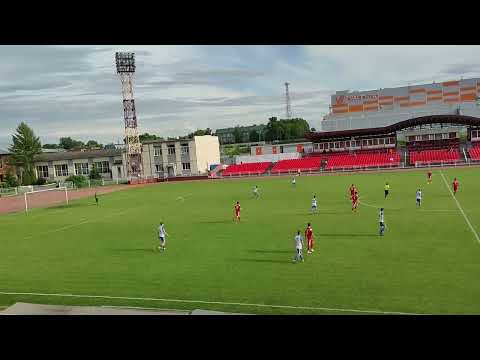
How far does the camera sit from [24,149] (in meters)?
81.4

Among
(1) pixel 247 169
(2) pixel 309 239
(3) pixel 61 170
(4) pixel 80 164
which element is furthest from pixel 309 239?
(3) pixel 61 170

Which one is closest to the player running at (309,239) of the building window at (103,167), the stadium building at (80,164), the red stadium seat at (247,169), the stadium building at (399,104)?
the red stadium seat at (247,169)

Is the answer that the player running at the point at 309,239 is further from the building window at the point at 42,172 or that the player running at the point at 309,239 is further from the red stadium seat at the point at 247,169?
the building window at the point at 42,172

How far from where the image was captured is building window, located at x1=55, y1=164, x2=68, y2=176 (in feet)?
268

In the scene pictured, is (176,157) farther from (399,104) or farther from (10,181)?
(399,104)

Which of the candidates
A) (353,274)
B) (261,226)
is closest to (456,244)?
(353,274)

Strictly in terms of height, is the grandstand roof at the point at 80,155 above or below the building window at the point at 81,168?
above

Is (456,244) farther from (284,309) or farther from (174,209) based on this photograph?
(174,209)

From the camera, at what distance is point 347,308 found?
1241cm

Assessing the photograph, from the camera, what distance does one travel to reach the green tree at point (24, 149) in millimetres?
80500

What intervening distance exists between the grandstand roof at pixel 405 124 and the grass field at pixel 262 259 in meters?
30.6

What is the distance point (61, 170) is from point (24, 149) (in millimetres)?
7442

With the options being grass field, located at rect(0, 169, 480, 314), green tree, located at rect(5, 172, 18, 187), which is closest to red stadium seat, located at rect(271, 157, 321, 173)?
grass field, located at rect(0, 169, 480, 314)
